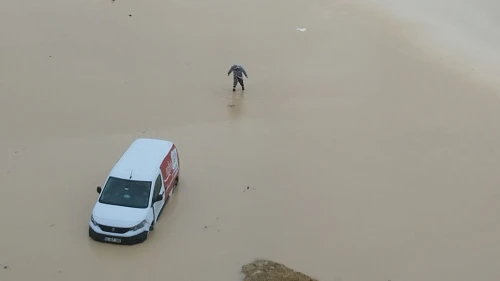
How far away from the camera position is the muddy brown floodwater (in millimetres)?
13359

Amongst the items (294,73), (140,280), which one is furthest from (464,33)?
(140,280)

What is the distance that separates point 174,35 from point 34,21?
5.70m

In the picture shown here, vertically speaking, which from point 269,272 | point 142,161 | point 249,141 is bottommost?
point 269,272

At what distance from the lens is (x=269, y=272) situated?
12.2 m

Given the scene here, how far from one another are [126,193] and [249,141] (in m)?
5.34

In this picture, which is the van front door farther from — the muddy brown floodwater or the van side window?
the muddy brown floodwater

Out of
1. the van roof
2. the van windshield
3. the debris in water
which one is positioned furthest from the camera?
the van roof

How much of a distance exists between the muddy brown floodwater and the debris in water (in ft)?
1.19

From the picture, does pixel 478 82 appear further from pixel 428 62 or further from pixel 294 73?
pixel 294 73

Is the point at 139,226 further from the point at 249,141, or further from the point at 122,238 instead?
the point at 249,141

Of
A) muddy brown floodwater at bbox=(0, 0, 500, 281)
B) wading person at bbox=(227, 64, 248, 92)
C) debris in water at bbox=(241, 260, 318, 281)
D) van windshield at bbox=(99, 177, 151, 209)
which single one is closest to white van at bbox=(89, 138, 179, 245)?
van windshield at bbox=(99, 177, 151, 209)

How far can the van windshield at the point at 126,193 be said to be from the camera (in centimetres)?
1335

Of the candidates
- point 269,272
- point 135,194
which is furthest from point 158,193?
point 269,272

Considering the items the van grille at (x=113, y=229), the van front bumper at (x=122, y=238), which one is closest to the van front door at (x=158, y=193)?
the van front bumper at (x=122, y=238)
